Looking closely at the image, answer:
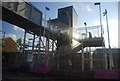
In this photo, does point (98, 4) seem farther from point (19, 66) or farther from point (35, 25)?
point (19, 66)

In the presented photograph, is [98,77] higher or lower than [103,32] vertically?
lower

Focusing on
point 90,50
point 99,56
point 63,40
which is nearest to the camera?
point 99,56

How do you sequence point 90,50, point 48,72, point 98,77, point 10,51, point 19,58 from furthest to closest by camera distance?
point 10,51 < point 19,58 < point 90,50 < point 48,72 < point 98,77

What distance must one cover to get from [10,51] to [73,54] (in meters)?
17.4

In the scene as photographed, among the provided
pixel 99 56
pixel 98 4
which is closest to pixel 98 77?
pixel 99 56

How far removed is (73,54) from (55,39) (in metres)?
7.24

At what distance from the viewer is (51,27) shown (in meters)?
22.5

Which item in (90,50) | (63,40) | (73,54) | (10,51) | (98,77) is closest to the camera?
(98,77)

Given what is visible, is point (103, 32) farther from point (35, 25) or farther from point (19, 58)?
point (19, 58)

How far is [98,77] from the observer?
40.7 feet

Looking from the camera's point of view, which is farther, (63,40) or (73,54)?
(63,40)

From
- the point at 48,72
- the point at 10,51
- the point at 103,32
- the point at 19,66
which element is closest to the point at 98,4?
the point at 103,32

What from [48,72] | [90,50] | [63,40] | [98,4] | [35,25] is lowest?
[48,72]

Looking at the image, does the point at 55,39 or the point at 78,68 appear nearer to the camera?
the point at 78,68
